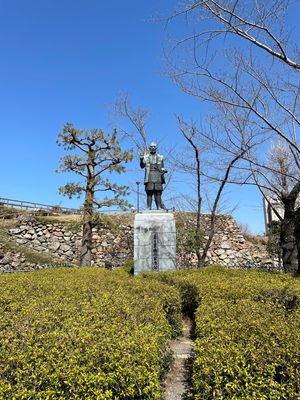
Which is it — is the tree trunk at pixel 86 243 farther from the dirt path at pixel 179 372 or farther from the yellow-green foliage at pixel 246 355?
the yellow-green foliage at pixel 246 355

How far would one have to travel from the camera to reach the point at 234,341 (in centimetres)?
284

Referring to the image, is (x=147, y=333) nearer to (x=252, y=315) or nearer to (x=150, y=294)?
(x=252, y=315)

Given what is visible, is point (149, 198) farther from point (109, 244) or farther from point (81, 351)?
point (109, 244)

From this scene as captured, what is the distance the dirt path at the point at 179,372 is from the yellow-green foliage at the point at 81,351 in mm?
314

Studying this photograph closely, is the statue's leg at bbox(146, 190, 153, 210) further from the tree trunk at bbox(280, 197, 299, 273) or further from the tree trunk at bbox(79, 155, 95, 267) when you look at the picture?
the tree trunk at bbox(280, 197, 299, 273)

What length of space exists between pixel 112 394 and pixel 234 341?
126 cm

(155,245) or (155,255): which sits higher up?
(155,245)

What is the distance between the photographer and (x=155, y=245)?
9.79 meters

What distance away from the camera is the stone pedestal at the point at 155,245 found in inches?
384

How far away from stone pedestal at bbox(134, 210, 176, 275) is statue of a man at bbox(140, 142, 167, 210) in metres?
0.74

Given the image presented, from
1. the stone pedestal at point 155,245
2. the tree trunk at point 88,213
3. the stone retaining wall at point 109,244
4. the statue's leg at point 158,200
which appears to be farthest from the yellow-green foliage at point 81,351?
the stone retaining wall at point 109,244

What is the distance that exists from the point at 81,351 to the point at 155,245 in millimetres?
7381

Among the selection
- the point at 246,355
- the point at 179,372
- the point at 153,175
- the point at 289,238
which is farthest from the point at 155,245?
the point at 246,355

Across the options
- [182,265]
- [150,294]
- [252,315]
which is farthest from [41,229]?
[252,315]
